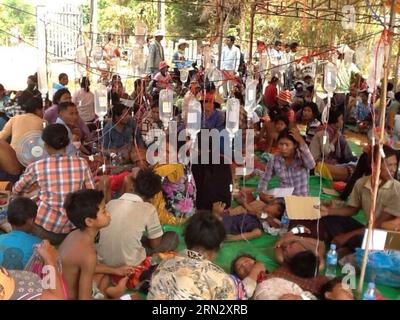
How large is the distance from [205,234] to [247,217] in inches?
58.4

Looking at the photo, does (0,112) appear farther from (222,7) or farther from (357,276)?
(357,276)

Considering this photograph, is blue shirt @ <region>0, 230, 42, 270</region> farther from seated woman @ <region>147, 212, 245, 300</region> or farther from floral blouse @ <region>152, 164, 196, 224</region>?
floral blouse @ <region>152, 164, 196, 224</region>

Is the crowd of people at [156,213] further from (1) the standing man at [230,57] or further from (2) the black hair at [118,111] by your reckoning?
(1) the standing man at [230,57]

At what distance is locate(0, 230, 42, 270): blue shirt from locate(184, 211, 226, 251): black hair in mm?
891

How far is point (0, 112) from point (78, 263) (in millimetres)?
3627

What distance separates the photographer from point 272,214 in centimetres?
376

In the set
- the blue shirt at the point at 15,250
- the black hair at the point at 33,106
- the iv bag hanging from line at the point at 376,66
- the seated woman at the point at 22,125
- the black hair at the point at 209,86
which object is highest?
the iv bag hanging from line at the point at 376,66

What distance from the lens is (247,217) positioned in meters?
3.67

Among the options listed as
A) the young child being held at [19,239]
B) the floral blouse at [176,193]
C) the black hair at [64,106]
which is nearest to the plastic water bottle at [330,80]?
the floral blouse at [176,193]

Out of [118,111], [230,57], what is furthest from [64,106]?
[230,57]

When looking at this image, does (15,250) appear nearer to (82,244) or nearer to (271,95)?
(82,244)

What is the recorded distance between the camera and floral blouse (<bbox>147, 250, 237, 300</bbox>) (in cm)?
191

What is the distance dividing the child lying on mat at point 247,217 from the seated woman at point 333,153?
1258 mm

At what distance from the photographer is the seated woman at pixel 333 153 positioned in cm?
483
